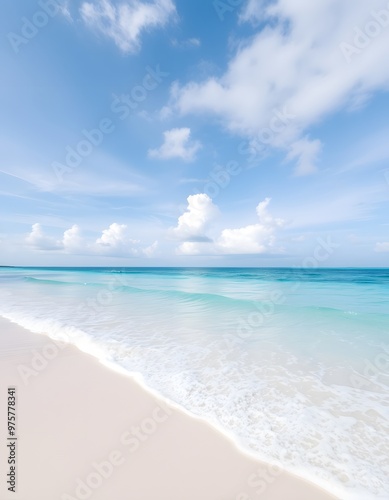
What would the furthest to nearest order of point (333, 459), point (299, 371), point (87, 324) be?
point (87, 324)
point (299, 371)
point (333, 459)

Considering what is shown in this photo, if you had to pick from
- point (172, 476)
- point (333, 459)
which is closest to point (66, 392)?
point (172, 476)

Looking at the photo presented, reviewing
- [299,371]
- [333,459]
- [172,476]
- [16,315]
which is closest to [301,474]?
[333,459]

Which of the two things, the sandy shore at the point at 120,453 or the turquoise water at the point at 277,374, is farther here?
the turquoise water at the point at 277,374

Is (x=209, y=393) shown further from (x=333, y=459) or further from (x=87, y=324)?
(x=87, y=324)

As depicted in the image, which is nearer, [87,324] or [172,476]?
[172,476]

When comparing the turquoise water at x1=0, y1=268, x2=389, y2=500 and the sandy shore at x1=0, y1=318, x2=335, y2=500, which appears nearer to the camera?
the sandy shore at x1=0, y1=318, x2=335, y2=500

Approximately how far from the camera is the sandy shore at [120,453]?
9.05ft

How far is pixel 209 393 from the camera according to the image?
477 centimetres

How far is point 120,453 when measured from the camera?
10.7ft

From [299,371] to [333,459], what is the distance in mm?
2743

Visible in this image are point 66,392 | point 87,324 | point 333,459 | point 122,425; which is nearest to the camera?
point 333,459

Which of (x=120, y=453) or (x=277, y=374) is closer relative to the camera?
(x=120, y=453)

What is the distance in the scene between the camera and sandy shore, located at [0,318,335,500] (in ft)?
9.05

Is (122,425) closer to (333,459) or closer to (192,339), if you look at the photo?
(333,459)
